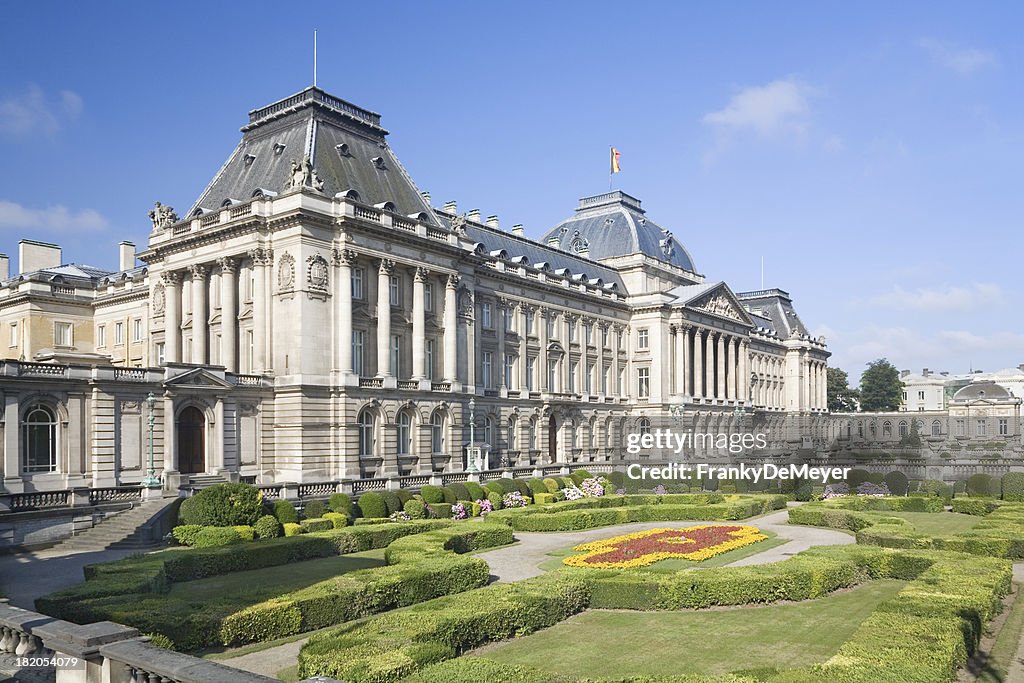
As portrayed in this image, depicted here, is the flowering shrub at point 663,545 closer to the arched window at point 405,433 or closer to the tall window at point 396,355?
the arched window at point 405,433

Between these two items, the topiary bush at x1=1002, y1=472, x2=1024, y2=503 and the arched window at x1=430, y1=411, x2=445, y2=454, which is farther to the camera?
the arched window at x1=430, y1=411, x2=445, y2=454

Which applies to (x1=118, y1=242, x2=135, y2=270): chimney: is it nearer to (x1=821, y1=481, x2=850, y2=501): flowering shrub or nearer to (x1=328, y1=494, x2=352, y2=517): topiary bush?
(x1=328, y1=494, x2=352, y2=517): topiary bush

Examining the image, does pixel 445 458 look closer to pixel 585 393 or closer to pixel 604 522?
pixel 604 522

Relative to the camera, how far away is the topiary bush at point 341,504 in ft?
143

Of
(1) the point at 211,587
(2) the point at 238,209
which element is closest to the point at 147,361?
(2) the point at 238,209

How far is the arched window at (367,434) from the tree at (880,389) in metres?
144

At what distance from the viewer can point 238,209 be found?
55281 millimetres

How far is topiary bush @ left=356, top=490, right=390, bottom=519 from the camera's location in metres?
44.7

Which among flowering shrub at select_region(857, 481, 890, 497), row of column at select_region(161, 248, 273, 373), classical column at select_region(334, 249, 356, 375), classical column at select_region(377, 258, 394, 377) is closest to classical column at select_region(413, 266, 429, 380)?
classical column at select_region(377, 258, 394, 377)

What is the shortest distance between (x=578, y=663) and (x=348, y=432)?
35.4 meters

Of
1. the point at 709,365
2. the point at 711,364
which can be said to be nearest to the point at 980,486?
the point at 709,365

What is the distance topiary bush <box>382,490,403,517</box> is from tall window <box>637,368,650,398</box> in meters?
50.6

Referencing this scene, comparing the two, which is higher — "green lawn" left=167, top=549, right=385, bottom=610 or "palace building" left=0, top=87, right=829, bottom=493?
"palace building" left=0, top=87, right=829, bottom=493

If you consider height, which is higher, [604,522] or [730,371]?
[730,371]
